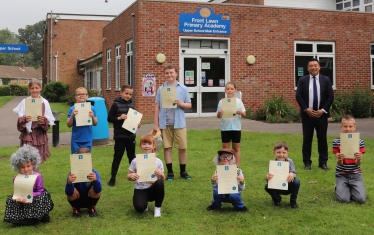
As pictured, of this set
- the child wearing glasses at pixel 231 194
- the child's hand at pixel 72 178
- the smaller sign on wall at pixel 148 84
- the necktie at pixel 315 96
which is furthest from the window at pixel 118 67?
the child's hand at pixel 72 178

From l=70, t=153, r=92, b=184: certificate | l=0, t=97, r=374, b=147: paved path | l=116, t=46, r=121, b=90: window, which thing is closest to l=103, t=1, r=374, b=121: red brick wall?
l=116, t=46, r=121, b=90: window

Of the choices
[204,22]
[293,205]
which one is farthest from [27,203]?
[204,22]

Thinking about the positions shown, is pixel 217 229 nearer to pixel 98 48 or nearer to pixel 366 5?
pixel 366 5

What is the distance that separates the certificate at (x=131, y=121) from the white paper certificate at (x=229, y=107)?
134cm

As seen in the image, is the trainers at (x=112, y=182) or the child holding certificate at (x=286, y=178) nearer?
the child holding certificate at (x=286, y=178)

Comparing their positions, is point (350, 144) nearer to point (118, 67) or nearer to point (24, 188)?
point (24, 188)

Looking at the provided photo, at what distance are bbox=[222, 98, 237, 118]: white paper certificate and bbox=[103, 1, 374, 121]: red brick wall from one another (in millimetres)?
9653

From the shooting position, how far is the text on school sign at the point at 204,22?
1692 cm

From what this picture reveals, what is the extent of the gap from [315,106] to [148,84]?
9.28 metres

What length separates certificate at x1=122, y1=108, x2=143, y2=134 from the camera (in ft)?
22.2

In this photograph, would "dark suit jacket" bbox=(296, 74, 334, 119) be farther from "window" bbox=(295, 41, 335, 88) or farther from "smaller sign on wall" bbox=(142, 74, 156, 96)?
"window" bbox=(295, 41, 335, 88)

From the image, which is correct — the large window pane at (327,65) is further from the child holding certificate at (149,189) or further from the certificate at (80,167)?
the certificate at (80,167)

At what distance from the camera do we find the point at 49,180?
7.57m

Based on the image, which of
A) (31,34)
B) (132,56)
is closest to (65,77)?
(132,56)
